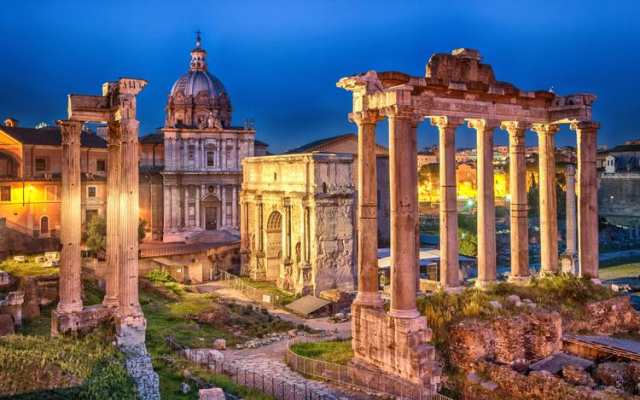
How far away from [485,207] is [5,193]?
3913 cm

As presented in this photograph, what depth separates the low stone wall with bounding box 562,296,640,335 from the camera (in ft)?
62.2

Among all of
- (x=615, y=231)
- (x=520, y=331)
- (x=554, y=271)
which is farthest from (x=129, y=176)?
(x=615, y=231)

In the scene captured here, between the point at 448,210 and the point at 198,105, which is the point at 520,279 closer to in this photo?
the point at 448,210

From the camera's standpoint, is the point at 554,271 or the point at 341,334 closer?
the point at 554,271

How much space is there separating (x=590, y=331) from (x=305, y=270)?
69.2 feet

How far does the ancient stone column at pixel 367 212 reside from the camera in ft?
57.4

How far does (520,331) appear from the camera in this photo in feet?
56.1

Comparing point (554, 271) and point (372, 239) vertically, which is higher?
point (372, 239)

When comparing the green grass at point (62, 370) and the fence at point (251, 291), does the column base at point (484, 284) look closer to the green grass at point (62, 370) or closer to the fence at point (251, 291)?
the green grass at point (62, 370)

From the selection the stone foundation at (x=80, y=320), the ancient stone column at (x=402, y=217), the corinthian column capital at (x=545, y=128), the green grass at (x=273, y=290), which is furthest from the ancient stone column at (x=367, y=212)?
the green grass at (x=273, y=290)

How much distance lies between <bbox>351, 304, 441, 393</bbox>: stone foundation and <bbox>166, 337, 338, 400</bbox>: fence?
5.83 feet

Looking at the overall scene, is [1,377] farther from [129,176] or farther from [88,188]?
[88,188]

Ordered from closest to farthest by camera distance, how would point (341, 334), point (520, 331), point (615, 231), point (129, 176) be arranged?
point (520, 331)
point (129, 176)
point (341, 334)
point (615, 231)

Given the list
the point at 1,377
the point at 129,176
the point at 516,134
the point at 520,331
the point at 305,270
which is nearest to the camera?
the point at 1,377
